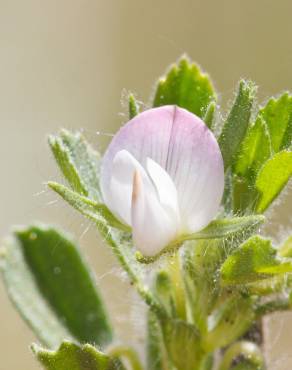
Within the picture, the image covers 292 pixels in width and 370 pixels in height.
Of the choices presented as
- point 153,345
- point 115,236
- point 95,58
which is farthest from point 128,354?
point 95,58

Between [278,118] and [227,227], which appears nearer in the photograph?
[227,227]

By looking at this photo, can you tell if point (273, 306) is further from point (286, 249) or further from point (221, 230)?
point (221, 230)

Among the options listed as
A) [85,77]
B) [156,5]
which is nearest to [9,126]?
[85,77]

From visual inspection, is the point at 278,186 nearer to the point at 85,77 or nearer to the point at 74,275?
the point at 74,275

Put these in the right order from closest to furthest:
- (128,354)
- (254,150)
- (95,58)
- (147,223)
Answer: (147,223), (254,150), (128,354), (95,58)

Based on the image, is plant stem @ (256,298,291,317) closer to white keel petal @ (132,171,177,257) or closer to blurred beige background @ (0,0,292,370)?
white keel petal @ (132,171,177,257)

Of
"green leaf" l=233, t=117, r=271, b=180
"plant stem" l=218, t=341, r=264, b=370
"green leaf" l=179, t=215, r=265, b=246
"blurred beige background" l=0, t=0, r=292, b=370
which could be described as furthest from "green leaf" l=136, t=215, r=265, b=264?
"blurred beige background" l=0, t=0, r=292, b=370
